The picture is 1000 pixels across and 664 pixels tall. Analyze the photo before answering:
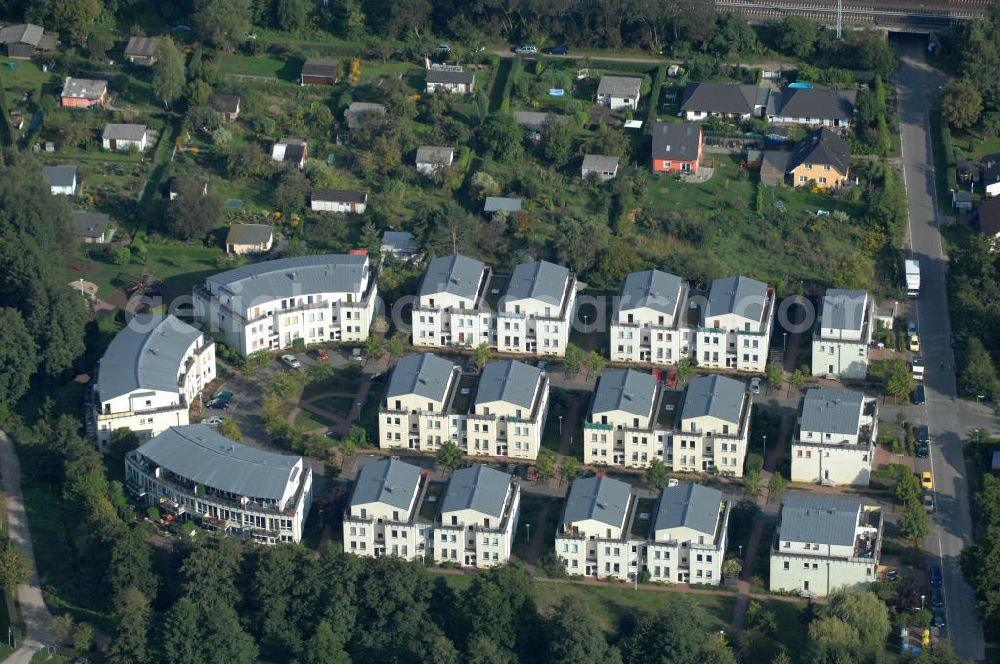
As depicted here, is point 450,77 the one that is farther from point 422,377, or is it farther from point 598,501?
point 598,501

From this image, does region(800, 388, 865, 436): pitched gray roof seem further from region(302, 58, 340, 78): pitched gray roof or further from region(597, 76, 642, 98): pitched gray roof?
region(302, 58, 340, 78): pitched gray roof

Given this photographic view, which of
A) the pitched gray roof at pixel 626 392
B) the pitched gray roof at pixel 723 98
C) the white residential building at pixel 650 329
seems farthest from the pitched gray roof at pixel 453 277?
the pitched gray roof at pixel 723 98

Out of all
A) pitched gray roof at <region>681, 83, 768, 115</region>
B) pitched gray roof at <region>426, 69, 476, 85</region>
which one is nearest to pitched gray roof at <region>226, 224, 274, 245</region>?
pitched gray roof at <region>426, 69, 476, 85</region>

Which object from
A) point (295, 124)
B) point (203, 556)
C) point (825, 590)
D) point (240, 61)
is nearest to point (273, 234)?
point (295, 124)

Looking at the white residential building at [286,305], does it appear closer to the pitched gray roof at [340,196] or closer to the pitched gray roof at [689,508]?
the pitched gray roof at [340,196]

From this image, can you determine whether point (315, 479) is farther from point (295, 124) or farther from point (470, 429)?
point (295, 124)

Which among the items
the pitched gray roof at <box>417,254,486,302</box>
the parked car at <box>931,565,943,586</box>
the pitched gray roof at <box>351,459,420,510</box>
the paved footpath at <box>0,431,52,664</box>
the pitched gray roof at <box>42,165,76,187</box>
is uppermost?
the pitched gray roof at <box>42,165,76,187</box>

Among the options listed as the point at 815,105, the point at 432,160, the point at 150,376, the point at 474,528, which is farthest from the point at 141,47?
the point at 474,528
